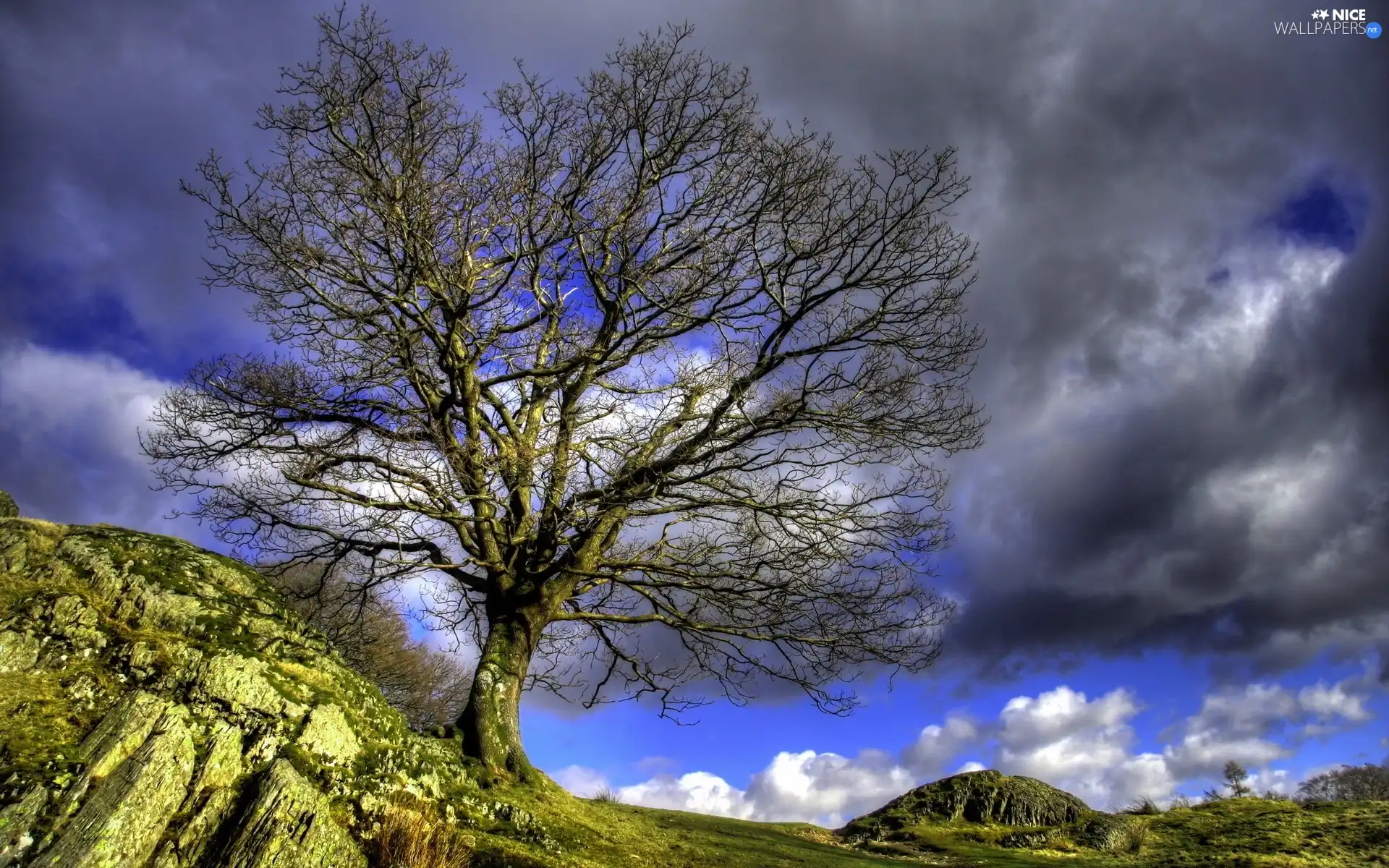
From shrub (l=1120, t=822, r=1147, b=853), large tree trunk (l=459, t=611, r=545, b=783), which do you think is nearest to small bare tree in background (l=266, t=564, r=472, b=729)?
large tree trunk (l=459, t=611, r=545, b=783)

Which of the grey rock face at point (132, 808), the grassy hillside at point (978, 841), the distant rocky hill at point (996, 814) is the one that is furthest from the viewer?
the distant rocky hill at point (996, 814)

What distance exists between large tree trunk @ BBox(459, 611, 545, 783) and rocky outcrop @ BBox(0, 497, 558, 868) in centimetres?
165

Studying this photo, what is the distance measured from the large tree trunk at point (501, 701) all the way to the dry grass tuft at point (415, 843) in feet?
8.80

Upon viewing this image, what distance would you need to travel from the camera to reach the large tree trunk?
31.7ft

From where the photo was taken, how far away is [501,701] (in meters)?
10.2

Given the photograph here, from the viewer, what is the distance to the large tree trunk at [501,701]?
966cm

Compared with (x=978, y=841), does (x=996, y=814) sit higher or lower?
higher

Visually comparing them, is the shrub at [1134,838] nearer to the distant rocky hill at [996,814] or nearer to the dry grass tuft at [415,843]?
the distant rocky hill at [996,814]

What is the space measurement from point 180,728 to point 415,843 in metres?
1.91

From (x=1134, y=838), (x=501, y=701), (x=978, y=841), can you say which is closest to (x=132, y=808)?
(x=501, y=701)

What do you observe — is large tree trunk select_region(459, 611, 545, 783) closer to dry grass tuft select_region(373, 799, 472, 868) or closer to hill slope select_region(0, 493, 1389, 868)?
hill slope select_region(0, 493, 1389, 868)

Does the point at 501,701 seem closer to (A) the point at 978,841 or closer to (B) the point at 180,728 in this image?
(B) the point at 180,728

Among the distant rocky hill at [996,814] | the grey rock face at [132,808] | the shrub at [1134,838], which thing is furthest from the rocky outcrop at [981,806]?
the grey rock face at [132,808]

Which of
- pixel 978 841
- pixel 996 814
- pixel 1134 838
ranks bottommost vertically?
pixel 978 841
